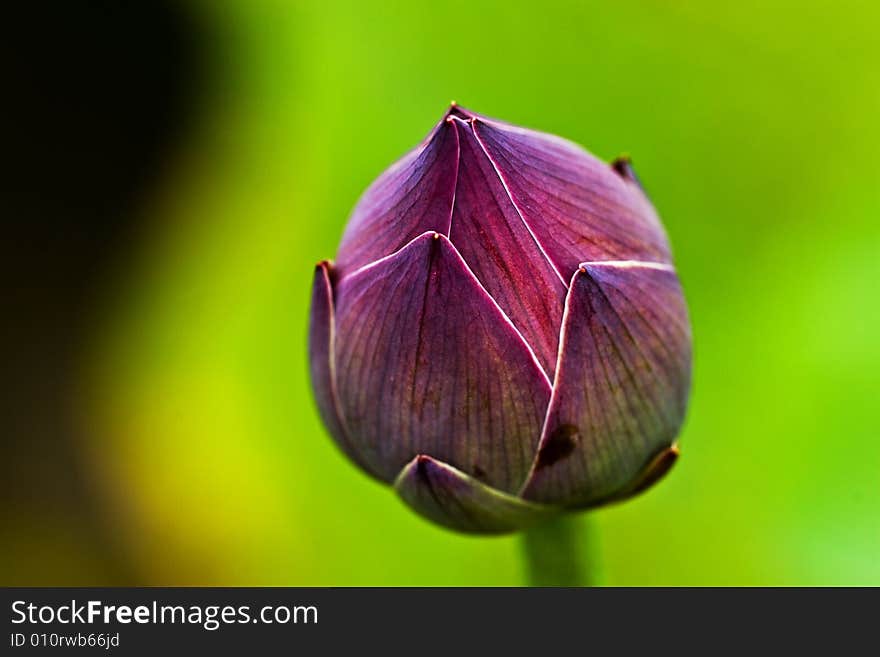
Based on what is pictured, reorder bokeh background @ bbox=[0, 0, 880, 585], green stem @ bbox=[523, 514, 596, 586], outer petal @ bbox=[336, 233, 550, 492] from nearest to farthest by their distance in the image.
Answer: outer petal @ bbox=[336, 233, 550, 492], green stem @ bbox=[523, 514, 596, 586], bokeh background @ bbox=[0, 0, 880, 585]

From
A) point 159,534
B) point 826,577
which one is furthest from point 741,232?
point 159,534

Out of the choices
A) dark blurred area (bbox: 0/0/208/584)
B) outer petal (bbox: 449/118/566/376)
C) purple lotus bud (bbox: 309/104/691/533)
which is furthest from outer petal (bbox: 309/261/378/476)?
dark blurred area (bbox: 0/0/208/584)

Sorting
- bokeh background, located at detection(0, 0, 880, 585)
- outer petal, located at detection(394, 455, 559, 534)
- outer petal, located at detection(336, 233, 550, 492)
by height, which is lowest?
outer petal, located at detection(394, 455, 559, 534)

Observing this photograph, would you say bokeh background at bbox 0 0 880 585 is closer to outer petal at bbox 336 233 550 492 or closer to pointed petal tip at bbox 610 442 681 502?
pointed petal tip at bbox 610 442 681 502

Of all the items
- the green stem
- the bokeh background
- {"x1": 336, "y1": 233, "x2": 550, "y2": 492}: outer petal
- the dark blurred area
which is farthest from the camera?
the dark blurred area

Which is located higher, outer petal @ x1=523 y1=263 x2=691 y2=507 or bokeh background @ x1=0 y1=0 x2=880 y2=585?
bokeh background @ x1=0 y1=0 x2=880 y2=585

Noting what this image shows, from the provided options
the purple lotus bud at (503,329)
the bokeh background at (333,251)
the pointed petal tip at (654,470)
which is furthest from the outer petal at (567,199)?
the bokeh background at (333,251)

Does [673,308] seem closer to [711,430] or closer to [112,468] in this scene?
[711,430]

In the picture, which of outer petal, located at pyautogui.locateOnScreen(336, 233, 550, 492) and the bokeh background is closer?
outer petal, located at pyautogui.locateOnScreen(336, 233, 550, 492)

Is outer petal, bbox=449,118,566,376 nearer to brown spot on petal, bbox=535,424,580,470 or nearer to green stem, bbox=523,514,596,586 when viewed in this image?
brown spot on petal, bbox=535,424,580,470
